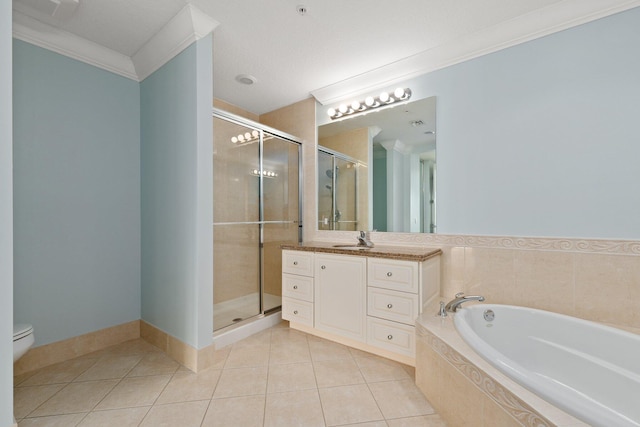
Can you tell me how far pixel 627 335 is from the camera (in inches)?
52.9

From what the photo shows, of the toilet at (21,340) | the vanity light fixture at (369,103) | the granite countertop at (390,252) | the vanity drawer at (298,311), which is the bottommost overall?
the vanity drawer at (298,311)

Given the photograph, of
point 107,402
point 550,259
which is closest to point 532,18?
point 550,259

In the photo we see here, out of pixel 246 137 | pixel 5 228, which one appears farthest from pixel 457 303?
pixel 5 228

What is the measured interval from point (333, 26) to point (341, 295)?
202 centimetres

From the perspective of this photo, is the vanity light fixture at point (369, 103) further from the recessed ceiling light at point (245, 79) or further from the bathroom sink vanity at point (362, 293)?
the bathroom sink vanity at point (362, 293)

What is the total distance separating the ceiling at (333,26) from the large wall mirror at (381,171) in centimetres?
47

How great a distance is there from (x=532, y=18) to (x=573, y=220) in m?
1.36

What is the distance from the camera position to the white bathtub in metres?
1.16

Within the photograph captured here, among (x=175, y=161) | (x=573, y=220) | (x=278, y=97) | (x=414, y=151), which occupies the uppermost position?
(x=278, y=97)

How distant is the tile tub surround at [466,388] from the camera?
2.94 feet

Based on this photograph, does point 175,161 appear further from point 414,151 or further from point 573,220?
point 573,220

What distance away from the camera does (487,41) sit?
194 cm

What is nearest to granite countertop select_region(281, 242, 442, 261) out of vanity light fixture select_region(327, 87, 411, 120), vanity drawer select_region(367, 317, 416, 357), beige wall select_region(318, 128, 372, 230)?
beige wall select_region(318, 128, 372, 230)

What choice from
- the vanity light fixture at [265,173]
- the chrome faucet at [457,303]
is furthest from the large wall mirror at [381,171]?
the chrome faucet at [457,303]
